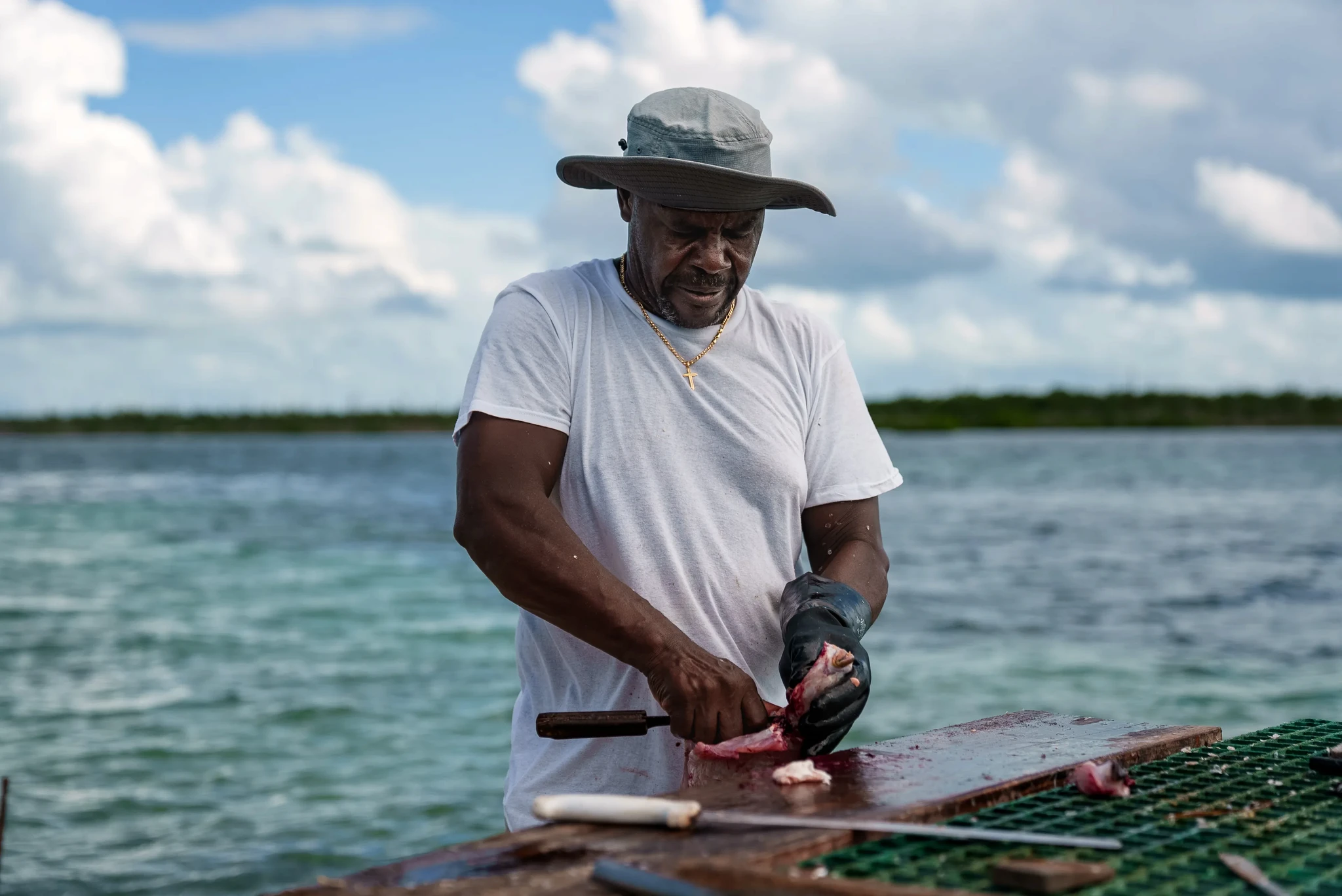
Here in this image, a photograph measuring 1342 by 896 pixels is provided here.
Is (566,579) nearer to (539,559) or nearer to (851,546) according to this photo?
(539,559)

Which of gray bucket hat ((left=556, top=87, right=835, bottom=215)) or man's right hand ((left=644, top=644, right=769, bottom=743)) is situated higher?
gray bucket hat ((left=556, top=87, right=835, bottom=215))

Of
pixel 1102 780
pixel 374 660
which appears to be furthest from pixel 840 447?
pixel 374 660

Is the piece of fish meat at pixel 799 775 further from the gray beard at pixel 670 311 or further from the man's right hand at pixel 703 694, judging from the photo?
the gray beard at pixel 670 311

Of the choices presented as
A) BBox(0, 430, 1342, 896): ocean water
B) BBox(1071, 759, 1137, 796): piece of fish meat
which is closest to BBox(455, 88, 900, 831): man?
BBox(1071, 759, 1137, 796): piece of fish meat

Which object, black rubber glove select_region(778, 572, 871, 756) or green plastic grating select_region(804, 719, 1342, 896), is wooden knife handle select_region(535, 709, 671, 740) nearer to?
black rubber glove select_region(778, 572, 871, 756)

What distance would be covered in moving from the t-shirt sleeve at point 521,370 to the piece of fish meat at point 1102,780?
110 cm

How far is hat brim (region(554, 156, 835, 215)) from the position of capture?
7.86 ft

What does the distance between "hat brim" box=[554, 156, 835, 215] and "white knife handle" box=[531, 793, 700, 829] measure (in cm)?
115

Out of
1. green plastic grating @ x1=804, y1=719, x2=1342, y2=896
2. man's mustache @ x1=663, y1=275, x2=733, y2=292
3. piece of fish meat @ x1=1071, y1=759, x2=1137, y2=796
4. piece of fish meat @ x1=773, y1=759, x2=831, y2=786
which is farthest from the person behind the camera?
man's mustache @ x1=663, y1=275, x2=733, y2=292

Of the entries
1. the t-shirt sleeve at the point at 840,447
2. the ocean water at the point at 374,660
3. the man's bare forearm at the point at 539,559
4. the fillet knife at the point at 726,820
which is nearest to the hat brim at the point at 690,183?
the t-shirt sleeve at the point at 840,447

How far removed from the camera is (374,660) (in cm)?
1236

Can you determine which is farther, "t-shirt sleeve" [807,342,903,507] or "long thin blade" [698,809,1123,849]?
"t-shirt sleeve" [807,342,903,507]

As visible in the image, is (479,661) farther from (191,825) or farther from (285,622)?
(191,825)

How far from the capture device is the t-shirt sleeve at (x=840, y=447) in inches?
106
